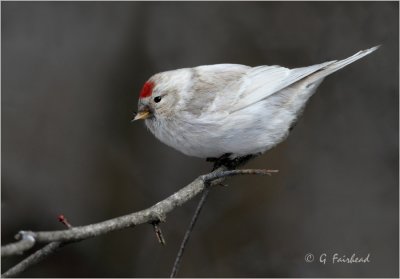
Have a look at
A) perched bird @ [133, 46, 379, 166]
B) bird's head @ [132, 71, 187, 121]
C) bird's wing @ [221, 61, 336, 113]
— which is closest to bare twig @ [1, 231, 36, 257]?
perched bird @ [133, 46, 379, 166]

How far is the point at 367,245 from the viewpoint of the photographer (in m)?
5.90

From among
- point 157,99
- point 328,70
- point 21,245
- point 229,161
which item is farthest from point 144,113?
point 21,245

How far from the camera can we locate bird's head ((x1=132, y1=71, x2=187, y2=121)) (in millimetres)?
4430

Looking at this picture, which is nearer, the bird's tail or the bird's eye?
the bird's tail

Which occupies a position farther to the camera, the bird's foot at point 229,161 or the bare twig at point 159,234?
the bird's foot at point 229,161

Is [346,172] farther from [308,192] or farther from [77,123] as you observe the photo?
[77,123]

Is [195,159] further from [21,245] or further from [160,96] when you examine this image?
[21,245]

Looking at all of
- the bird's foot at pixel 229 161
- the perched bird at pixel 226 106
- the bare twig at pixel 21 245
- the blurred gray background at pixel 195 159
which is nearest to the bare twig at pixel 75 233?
the bare twig at pixel 21 245

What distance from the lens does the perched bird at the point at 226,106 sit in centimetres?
427

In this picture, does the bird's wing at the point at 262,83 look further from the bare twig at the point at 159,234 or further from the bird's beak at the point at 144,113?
the bare twig at the point at 159,234

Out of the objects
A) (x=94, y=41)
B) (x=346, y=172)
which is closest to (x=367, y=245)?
(x=346, y=172)

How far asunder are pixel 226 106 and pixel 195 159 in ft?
6.72

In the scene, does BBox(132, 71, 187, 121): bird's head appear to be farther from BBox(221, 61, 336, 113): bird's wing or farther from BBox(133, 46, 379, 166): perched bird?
BBox(221, 61, 336, 113): bird's wing

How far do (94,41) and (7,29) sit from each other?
94cm
